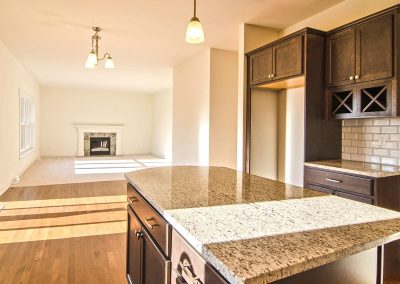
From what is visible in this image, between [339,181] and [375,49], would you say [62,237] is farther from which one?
[375,49]

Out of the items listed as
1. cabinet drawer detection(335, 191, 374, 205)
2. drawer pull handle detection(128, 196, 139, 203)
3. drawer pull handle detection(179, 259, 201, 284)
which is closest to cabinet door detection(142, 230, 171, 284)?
drawer pull handle detection(179, 259, 201, 284)

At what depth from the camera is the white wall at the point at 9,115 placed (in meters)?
5.00

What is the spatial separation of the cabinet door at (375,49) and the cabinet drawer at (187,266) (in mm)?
2351

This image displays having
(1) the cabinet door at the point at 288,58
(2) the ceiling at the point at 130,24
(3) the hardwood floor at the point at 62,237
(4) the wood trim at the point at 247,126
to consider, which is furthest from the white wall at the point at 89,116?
(1) the cabinet door at the point at 288,58

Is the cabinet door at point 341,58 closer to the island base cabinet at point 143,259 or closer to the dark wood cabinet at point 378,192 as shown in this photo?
the dark wood cabinet at point 378,192

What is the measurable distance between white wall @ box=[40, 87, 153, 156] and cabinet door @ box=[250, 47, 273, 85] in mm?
8767

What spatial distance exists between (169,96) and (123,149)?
332 cm

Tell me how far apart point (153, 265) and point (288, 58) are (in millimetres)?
2610

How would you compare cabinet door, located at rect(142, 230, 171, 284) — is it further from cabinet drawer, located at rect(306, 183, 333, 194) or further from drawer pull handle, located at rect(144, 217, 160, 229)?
cabinet drawer, located at rect(306, 183, 333, 194)

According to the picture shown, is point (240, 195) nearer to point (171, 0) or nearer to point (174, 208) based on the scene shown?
point (174, 208)

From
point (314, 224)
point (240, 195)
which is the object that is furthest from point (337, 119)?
point (314, 224)

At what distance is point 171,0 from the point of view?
3.20m

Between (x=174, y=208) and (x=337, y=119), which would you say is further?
(x=337, y=119)

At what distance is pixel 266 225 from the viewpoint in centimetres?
103
